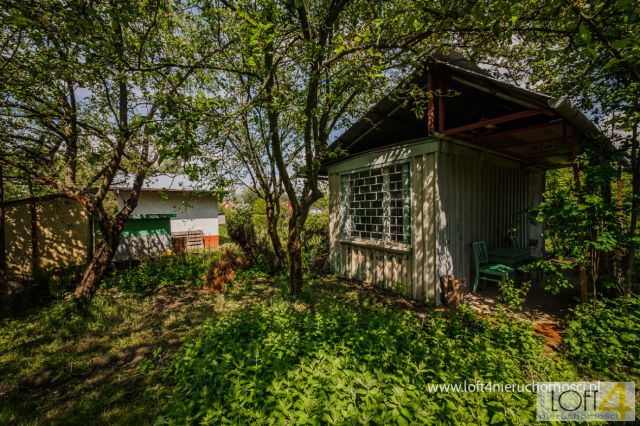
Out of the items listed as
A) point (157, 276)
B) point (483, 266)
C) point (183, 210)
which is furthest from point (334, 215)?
point (183, 210)

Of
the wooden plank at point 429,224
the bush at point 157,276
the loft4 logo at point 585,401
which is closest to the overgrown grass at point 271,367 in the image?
the loft4 logo at point 585,401

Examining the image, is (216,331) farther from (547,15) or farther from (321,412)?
(547,15)

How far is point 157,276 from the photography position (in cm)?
753

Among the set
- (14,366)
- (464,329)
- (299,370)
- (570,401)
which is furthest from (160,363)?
(570,401)

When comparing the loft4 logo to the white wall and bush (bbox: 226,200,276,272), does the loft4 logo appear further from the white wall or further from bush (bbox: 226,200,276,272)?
the white wall

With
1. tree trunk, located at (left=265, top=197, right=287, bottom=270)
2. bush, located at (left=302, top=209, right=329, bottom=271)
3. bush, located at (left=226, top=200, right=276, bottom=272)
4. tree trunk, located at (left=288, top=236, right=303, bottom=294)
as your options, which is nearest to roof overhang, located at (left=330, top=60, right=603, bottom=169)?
tree trunk, located at (left=288, top=236, right=303, bottom=294)

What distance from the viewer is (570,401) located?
2396 millimetres

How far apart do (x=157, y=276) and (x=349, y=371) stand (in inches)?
286

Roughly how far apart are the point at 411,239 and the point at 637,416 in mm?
3822

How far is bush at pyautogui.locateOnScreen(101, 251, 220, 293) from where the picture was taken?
6974mm

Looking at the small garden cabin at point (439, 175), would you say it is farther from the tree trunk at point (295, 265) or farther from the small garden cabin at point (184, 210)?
the small garden cabin at point (184, 210)

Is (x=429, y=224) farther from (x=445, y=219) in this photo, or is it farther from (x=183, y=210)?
(x=183, y=210)

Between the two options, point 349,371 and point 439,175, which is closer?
point 349,371

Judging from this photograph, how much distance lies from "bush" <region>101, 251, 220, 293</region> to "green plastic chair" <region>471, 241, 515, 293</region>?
23.1 feet
